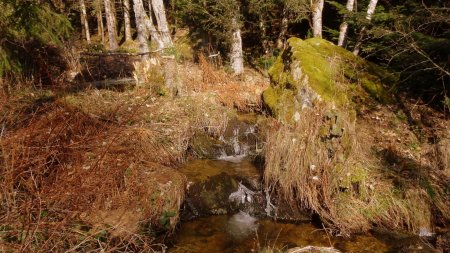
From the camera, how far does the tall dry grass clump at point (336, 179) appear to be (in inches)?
199

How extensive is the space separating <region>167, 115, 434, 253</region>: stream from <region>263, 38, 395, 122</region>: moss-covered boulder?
1610 mm

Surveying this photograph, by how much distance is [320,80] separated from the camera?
695 centimetres

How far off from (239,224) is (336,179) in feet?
5.43

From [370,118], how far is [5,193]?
20.7 ft

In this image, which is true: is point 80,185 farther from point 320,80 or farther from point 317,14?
point 317,14

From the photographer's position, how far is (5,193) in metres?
3.46

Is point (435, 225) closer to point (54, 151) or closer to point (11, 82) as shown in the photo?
point (54, 151)

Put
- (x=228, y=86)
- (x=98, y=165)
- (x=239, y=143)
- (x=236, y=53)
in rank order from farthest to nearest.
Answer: (x=236, y=53), (x=228, y=86), (x=239, y=143), (x=98, y=165)

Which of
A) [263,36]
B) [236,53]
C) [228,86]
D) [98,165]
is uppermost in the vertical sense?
[263,36]

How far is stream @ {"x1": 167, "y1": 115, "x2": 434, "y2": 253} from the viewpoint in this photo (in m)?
4.80

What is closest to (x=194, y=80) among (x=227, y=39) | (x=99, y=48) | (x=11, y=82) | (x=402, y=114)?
(x=227, y=39)

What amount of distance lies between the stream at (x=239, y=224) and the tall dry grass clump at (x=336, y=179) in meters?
0.24

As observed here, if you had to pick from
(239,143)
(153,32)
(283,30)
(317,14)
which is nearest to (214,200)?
(239,143)

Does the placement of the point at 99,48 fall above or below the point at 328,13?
below
